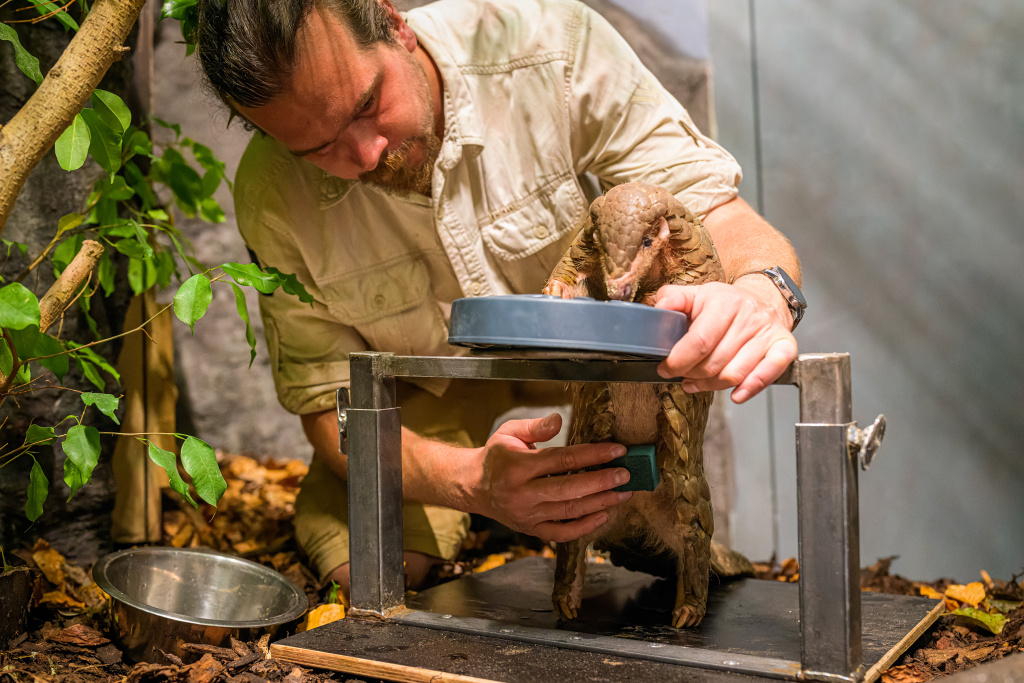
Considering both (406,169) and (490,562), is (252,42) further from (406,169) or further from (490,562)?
(490,562)

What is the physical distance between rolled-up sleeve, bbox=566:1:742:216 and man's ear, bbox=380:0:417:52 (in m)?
0.45

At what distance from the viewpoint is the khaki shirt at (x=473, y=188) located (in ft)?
7.75

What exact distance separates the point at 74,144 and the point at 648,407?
1.31 meters

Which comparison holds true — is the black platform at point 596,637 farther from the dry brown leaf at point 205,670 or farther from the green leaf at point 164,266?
the green leaf at point 164,266

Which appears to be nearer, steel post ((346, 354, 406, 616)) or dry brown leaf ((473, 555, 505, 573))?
steel post ((346, 354, 406, 616))

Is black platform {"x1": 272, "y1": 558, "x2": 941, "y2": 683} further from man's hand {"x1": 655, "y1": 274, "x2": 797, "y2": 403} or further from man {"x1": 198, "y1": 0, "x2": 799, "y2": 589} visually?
man's hand {"x1": 655, "y1": 274, "x2": 797, "y2": 403}

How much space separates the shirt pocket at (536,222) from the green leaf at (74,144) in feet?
3.52

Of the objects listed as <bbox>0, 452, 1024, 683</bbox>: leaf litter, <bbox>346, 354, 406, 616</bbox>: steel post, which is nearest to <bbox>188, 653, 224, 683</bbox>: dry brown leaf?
<bbox>0, 452, 1024, 683</bbox>: leaf litter

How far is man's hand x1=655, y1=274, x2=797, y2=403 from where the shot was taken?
51.2 inches

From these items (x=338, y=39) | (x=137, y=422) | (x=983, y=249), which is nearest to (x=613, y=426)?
(x=338, y=39)

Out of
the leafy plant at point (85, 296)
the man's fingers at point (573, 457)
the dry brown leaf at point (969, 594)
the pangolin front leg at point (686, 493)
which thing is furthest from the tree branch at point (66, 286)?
the dry brown leaf at point (969, 594)

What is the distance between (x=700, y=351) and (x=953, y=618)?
1.22 meters

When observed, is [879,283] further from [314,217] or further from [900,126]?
[314,217]

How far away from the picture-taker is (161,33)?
12.3 feet
